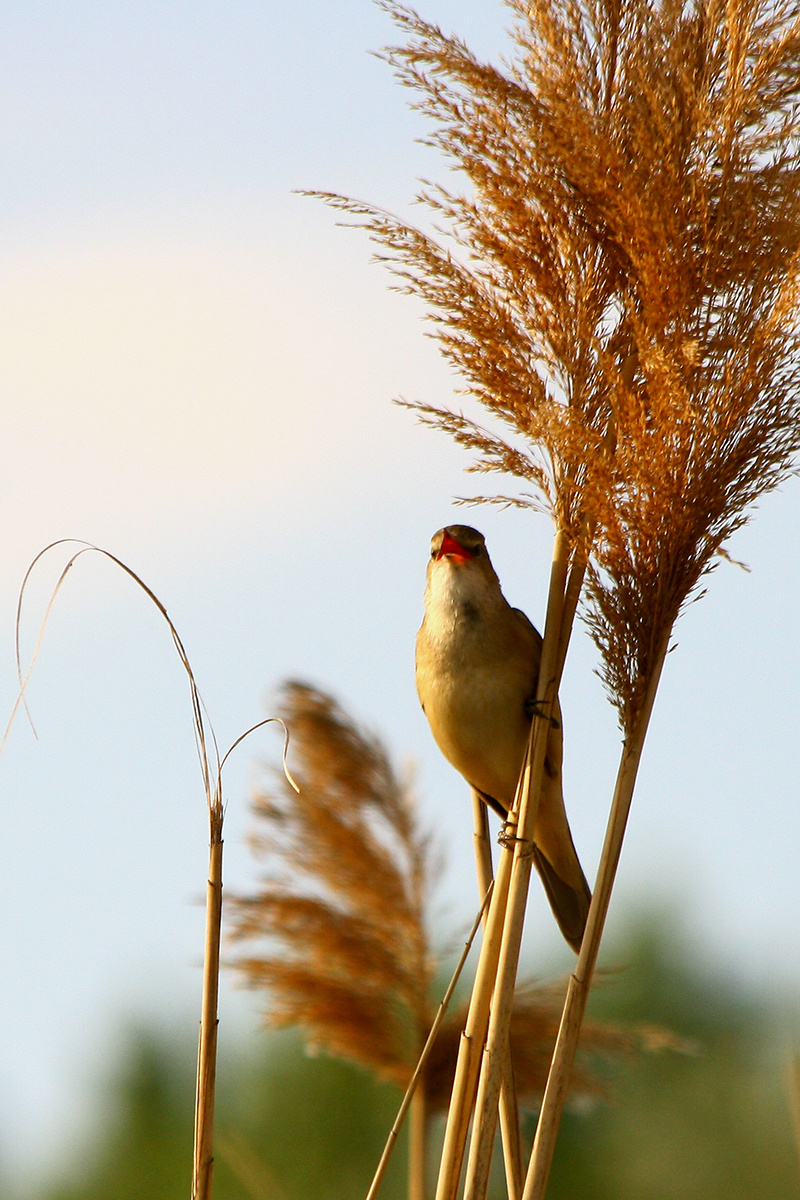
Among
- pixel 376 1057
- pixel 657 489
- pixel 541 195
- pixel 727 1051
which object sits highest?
pixel 727 1051

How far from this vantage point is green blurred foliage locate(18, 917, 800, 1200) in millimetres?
10898

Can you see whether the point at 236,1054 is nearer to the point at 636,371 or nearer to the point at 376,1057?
the point at 376,1057

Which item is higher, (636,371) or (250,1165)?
(636,371)

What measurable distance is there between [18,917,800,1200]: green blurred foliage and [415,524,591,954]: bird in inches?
279

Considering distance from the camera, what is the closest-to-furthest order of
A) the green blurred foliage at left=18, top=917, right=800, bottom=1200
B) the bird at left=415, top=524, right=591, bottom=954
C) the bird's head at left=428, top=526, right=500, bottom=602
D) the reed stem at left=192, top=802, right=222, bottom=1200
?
the reed stem at left=192, top=802, right=222, bottom=1200 < the bird at left=415, top=524, right=591, bottom=954 < the bird's head at left=428, top=526, right=500, bottom=602 < the green blurred foliage at left=18, top=917, right=800, bottom=1200

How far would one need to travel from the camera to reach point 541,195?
1752mm

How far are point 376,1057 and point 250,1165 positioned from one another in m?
0.32

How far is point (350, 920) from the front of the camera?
2207 mm

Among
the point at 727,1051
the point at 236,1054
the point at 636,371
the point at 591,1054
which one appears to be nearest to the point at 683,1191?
the point at 727,1051

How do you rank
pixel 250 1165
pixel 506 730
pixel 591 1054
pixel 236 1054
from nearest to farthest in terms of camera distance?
pixel 250 1165, pixel 591 1054, pixel 506 730, pixel 236 1054

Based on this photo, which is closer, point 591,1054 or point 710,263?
point 710,263

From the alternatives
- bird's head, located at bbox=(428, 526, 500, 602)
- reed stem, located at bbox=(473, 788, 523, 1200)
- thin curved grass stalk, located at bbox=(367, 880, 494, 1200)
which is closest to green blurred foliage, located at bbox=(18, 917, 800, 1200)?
bird's head, located at bbox=(428, 526, 500, 602)

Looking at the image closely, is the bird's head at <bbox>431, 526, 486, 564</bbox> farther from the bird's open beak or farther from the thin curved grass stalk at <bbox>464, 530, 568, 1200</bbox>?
the thin curved grass stalk at <bbox>464, 530, 568, 1200</bbox>

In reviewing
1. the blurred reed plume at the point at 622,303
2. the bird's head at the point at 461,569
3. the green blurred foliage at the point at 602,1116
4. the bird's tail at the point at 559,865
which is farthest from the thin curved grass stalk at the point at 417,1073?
the green blurred foliage at the point at 602,1116
